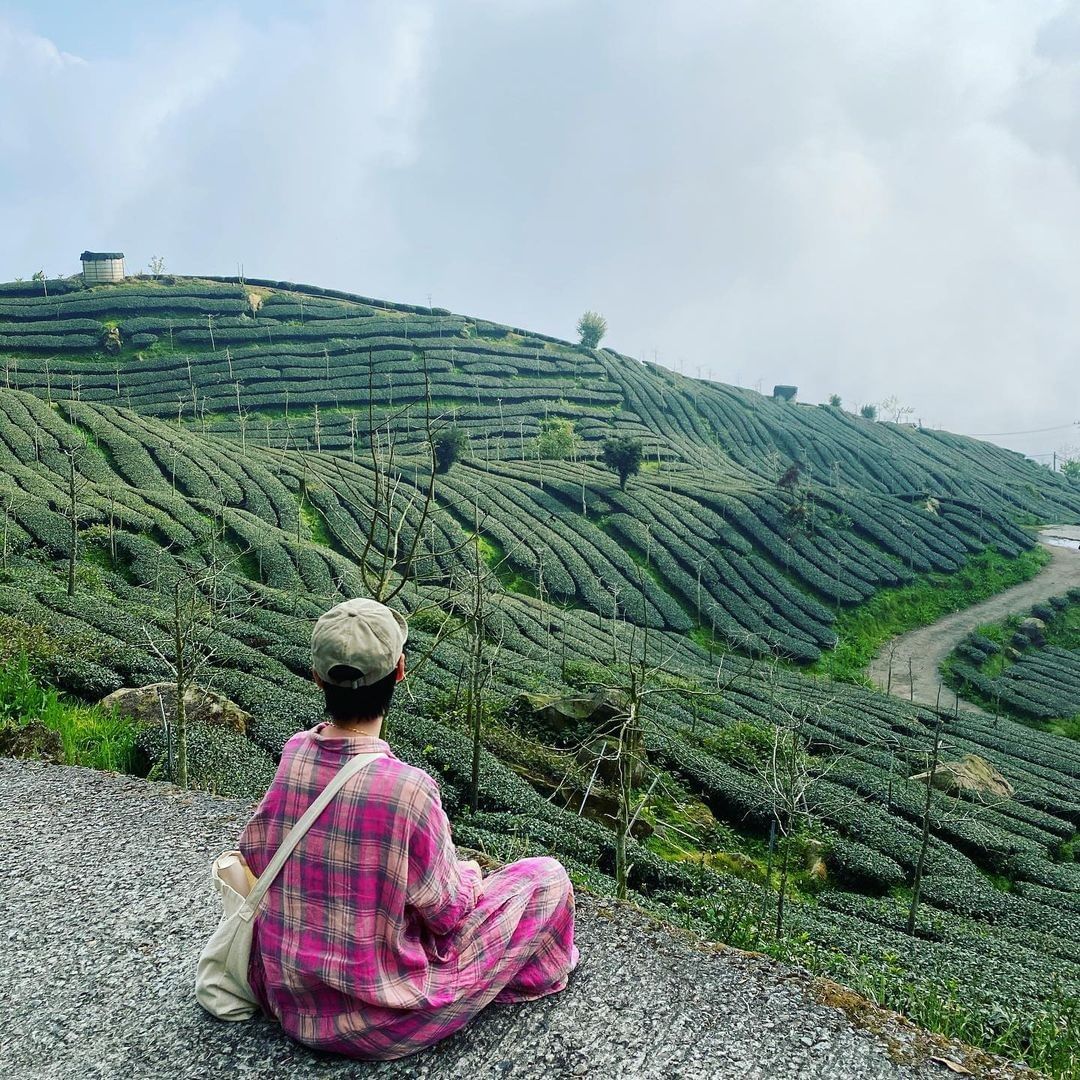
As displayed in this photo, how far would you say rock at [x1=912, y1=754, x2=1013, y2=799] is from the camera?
23625mm

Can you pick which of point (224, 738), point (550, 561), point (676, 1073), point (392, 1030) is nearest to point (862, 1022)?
point (676, 1073)

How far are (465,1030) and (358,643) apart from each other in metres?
2.16

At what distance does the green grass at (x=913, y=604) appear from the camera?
45.4 m

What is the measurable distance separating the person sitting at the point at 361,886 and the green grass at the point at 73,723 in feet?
23.7

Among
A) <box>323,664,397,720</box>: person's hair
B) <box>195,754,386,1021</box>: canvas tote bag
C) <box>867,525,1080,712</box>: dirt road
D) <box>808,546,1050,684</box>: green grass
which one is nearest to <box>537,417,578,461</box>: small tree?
<box>808,546,1050,684</box>: green grass

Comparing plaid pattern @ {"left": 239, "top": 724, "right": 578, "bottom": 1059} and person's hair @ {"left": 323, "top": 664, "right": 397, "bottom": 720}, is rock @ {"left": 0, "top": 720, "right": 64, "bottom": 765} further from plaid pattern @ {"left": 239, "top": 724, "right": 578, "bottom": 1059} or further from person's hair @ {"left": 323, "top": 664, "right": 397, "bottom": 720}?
person's hair @ {"left": 323, "top": 664, "right": 397, "bottom": 720}

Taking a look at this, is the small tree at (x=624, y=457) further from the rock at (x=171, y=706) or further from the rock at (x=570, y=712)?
the rock at (x=171, y=706)

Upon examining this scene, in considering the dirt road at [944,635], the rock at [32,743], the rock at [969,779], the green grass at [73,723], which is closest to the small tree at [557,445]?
the dirt road at [944,635]

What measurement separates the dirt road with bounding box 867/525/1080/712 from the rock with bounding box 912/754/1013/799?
12.9 meters

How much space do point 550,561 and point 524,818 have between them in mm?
33582

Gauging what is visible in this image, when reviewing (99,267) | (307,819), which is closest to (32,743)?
(307,819)

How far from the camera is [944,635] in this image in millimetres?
49312

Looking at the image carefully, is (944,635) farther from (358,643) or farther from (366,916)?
(358,643)

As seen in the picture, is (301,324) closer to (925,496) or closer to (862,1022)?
(925,496)
